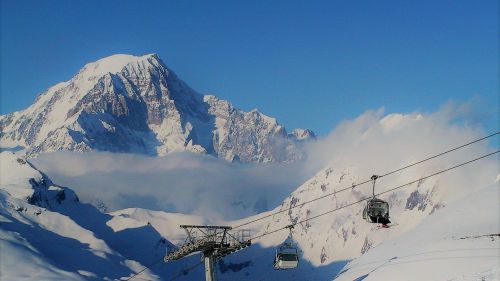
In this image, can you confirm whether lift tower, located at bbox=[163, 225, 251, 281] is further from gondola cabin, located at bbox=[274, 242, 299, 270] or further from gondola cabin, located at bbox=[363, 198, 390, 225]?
gondola cabin, located at bbox=[363, 198, 390, 225]

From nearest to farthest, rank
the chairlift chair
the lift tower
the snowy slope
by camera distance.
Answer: the chairlift chair, the snowy slope, the lift tower

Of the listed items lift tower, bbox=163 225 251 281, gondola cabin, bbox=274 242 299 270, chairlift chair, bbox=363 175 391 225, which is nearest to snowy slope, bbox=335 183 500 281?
chairlift chair, bbox=363 175 391 225

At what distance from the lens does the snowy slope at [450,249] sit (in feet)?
208

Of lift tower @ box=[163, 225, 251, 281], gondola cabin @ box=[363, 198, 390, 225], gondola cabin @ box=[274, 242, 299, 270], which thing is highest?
lift tower @ box=[163, 225, 251, 281]

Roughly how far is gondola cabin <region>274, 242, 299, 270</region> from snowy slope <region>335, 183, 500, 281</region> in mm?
7596

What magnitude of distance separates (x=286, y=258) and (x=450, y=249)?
16983mm

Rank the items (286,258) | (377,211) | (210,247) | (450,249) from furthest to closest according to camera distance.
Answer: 1. (210,247)
2. (286,258)
3. (450,249)
4. (377,211)

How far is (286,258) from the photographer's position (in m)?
77.1

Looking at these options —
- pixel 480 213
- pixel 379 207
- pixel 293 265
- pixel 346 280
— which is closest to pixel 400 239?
pixel 480 213

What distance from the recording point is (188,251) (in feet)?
266

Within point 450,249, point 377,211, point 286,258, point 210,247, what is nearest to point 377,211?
point 377,211

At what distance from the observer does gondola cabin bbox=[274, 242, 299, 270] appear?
76.4 metres

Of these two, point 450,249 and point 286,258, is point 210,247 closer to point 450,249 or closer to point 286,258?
point 286,258

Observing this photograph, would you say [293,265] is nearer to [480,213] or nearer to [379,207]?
[379,207]
